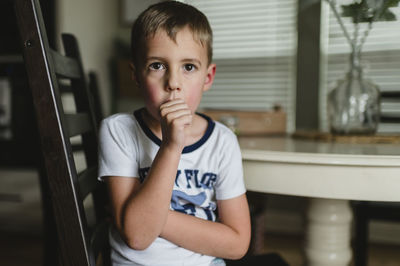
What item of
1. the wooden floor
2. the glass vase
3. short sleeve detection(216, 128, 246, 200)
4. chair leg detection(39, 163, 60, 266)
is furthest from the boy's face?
the wooden floor

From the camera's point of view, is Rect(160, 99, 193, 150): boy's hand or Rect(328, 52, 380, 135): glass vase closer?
Rect(160, 99, 193, 150): boy's hand

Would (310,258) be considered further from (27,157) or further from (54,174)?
(27,157)

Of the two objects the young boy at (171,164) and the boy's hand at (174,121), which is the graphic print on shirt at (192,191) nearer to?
the young boy at (171,164)

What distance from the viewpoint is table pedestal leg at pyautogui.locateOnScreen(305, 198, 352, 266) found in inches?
42.0

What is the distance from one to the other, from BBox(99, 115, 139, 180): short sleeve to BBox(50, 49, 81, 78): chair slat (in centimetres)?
14

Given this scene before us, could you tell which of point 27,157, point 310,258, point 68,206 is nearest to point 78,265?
point 68,206

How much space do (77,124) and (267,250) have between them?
1.89m

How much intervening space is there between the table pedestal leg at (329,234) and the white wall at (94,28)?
219cm

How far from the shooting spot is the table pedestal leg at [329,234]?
1.07 m

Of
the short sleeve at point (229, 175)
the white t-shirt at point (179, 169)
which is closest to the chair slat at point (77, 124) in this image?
the white t-shirt at point (179, 169)

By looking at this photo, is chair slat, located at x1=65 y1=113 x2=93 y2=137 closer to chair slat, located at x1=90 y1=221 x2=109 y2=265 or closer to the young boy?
the young boy

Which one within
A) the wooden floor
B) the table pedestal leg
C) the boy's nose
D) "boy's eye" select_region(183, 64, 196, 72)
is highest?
"boy's eye" select_region(183, 64, 196, 72)

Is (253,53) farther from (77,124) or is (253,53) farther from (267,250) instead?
(77,124)

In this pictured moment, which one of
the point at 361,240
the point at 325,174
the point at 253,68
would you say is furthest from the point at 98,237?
the point at 253,68
